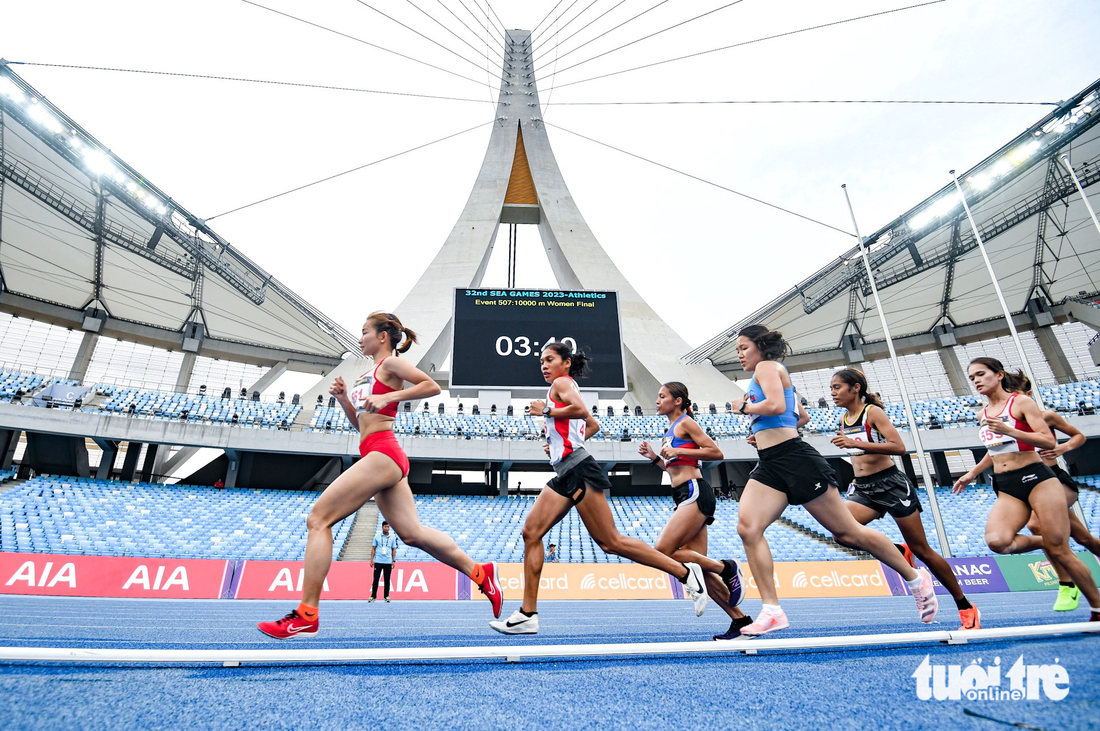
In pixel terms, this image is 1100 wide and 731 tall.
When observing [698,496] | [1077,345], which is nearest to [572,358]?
[698,496]

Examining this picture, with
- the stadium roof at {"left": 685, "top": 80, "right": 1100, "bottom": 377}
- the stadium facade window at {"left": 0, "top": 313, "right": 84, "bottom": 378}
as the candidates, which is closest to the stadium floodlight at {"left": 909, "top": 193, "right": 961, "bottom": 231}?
the stadium roof at {"left": 685, "top": 80, "right": 1100, "bottom": 377}

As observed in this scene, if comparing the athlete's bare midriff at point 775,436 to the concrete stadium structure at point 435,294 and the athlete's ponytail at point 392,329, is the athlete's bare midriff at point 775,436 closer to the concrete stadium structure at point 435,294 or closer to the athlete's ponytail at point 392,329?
the athlete's ponytail at point 392,329

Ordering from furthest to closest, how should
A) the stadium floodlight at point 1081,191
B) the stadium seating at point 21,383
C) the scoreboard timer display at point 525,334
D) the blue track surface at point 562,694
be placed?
the stadium seating at point 21,383, the scoreboard timer display at point 525,334, the stadium floodlight at point 1081,191, the blue track surface at point 562,694

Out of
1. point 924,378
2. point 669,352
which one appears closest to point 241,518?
point 669,352

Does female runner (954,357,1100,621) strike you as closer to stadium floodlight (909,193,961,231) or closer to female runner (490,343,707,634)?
female runner (490,343,707,634)

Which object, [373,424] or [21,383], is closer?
[373,424]

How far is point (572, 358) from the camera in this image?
4.52m

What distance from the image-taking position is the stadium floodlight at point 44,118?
16.2 metres

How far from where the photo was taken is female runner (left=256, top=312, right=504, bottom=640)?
10.7ft

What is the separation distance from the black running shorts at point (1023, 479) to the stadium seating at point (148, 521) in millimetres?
13089

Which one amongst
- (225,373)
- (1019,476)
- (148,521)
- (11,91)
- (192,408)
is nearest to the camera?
(1019,476)

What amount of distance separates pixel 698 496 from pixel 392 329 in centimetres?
286

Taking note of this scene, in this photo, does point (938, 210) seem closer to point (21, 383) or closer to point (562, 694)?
point (562, 694)

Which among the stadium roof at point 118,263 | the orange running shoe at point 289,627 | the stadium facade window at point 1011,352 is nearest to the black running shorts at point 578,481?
the orange running shoe at point 289,627
